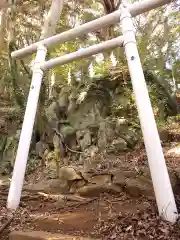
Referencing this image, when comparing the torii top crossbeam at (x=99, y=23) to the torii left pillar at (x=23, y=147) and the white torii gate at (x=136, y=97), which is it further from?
the torii left pillar at (x=23, y=147)

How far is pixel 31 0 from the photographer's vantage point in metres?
10.7

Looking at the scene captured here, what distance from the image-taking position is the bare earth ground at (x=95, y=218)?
3180mm

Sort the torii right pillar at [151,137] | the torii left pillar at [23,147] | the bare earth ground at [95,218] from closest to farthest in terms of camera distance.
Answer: the bare earth ground at [95,218], the torii right pillar at [151,137], the torii left pillar at [23,147]

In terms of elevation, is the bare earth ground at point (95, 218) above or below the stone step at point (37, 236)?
above

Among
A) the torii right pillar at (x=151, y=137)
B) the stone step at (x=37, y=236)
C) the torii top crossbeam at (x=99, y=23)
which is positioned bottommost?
the stone step at (x=37, y=236)

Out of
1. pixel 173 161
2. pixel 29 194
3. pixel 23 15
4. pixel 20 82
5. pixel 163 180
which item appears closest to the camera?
pixel 163 180

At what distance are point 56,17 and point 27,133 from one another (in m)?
4.76

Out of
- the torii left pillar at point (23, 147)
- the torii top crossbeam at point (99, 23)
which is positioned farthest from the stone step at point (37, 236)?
the torii top crossbeam at point (99, 23)

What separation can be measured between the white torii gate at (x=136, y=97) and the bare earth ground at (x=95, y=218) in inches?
11.2

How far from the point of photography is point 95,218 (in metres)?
3.90

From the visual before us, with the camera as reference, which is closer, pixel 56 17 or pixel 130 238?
pixel 130 238

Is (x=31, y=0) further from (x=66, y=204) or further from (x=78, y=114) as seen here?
(x=66, y=204)

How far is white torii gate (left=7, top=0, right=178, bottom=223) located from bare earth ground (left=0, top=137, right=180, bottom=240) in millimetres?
284

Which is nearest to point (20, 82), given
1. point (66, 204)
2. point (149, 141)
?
point (66, 204)
